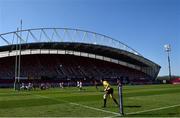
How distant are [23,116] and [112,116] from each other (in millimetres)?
4710

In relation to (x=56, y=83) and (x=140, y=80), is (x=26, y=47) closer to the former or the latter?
(x=56, y=83)

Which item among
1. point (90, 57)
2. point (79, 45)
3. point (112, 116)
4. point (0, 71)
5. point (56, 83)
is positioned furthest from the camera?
point (90, 57)

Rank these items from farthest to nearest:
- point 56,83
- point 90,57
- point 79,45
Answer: point 90,57 < point 79,45 < point 56,83

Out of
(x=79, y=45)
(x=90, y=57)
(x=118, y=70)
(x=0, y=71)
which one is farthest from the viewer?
(x=118, y=70)

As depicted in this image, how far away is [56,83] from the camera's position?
291 ft

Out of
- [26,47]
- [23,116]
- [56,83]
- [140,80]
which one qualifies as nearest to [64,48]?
[26,47]

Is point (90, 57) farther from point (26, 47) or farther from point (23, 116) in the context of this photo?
point (23, 116)

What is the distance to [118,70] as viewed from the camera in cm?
12050

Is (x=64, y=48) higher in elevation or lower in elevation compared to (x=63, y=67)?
higher

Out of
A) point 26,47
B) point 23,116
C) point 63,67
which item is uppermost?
point 26,47

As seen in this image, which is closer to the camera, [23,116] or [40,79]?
[23,116]

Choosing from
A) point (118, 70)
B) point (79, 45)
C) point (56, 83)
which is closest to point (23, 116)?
point (56, 83)

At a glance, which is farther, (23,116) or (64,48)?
(64,48)

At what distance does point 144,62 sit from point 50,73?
1704 inches
